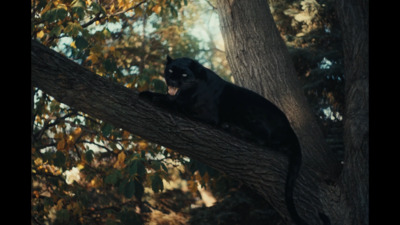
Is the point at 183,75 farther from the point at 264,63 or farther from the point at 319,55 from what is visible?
the point at 319,55

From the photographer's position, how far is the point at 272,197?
3848mm

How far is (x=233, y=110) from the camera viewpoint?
4020mm

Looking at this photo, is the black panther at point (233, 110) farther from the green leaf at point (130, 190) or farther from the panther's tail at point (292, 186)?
the green leaf at point (130, 190)

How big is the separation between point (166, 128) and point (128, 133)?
11.3 ft

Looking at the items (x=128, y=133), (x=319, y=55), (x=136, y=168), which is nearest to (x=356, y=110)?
(x=136, y=168)

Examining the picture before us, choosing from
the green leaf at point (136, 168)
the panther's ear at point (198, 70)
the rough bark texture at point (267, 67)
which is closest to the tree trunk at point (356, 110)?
the rough bark texture at point (267, 67)

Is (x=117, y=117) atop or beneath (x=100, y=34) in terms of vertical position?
beneath

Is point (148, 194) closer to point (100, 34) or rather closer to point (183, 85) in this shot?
point (100, 34)

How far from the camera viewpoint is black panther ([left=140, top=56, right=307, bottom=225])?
3.79 m

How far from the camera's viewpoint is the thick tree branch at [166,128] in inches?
125

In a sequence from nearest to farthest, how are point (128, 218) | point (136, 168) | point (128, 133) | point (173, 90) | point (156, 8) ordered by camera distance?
point (173, 90), point (136, 168), point (128, 218), point (156, 8), point (128, 133)
